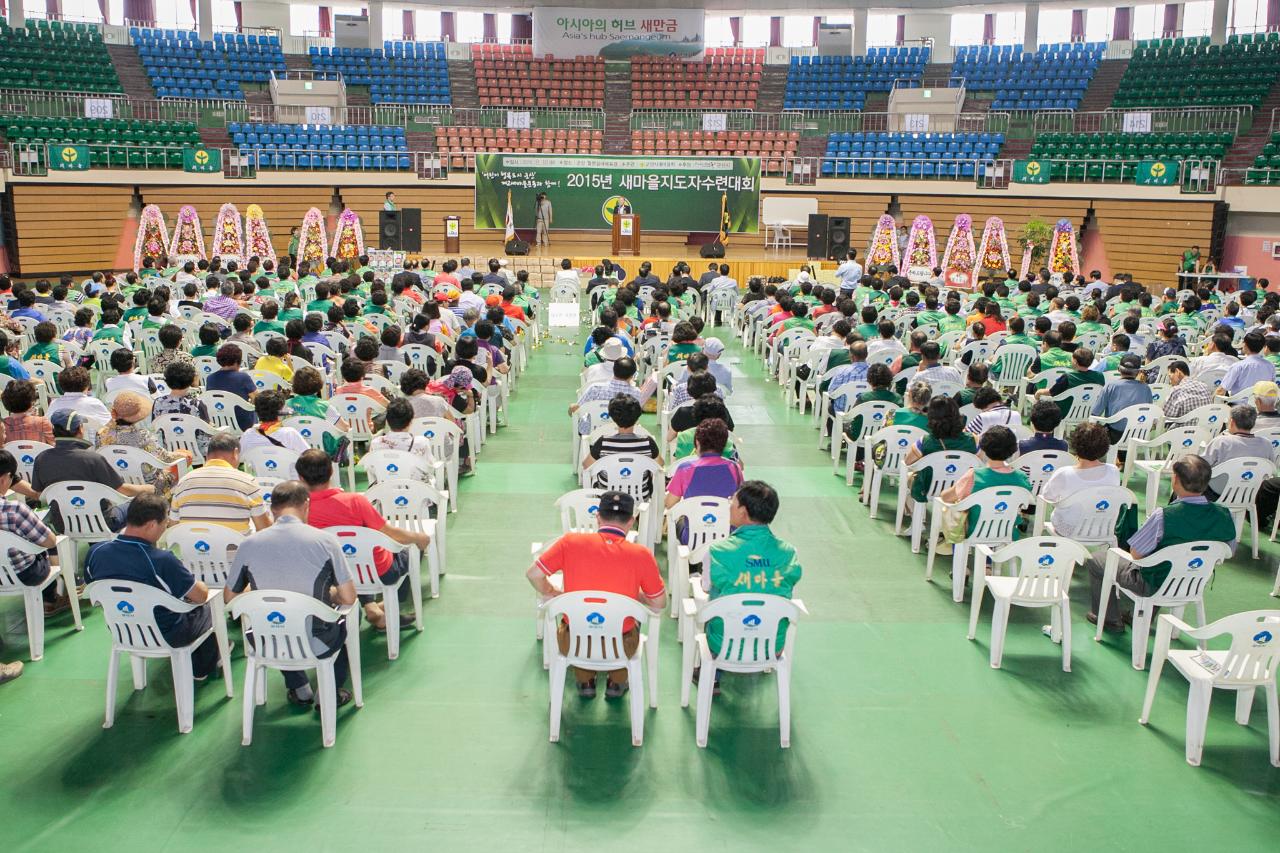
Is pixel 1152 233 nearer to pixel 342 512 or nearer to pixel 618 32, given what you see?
pixel 618 32

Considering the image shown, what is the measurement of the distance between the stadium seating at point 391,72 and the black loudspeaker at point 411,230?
9.35 meters

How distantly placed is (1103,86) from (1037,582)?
28545 millimetres

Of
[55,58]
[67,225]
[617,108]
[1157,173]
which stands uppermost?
[55,58]

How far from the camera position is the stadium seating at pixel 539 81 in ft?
108

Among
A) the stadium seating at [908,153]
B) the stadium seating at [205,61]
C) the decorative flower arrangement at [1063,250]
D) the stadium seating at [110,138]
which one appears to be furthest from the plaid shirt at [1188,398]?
the stadium seating at [205,61]

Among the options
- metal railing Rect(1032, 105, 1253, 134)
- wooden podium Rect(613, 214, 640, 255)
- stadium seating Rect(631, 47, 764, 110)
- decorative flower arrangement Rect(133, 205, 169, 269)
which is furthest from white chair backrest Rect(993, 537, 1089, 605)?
stadium seating Rect(631, 47, 764, 110)

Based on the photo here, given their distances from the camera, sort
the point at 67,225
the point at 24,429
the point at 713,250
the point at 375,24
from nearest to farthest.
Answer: the point at 24,429, the point at 67,225, the point at 713,250, the point at 375,24

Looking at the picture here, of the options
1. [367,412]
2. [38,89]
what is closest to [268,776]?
[367,412]

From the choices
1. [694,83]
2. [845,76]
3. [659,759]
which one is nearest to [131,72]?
[694,83]

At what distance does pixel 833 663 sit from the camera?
6.29 metres

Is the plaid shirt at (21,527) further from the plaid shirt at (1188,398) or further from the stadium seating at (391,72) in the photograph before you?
the stadium seating at (391,72)

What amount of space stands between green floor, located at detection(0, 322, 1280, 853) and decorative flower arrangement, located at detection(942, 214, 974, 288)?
643 inches

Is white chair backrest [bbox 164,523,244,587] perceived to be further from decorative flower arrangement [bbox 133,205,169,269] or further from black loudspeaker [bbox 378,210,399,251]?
black loudspeaker [bbox 378,210,399,251]

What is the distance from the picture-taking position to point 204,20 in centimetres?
3288
